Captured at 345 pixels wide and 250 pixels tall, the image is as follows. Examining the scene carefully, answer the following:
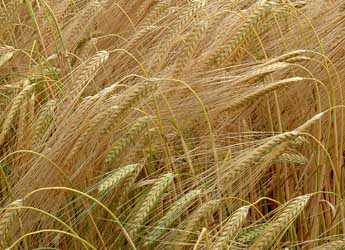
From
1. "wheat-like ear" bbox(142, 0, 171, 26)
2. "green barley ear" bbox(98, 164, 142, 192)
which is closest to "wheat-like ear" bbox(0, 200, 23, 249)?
"green barley ear" bbox(98, 164, 142, 192)

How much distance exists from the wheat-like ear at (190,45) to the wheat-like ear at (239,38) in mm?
47

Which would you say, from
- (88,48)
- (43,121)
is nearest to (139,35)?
(88,48)

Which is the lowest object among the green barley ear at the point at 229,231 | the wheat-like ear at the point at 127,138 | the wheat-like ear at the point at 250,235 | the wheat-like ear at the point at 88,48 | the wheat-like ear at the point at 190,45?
the wheat-like ear at the point at 250,235

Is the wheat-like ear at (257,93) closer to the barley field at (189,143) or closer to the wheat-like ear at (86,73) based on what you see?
the barley field at (189,143)

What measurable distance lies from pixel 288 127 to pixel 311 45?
23 cm

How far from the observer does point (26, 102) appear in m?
2.01

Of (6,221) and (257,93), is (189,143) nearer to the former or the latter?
(257,93)

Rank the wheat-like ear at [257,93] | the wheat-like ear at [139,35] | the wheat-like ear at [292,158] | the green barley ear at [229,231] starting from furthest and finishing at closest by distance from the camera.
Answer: the wheat-like ear at [139,35] < the wheat-like ear at [292,158] < the wheat-like ear at [257,93] < the green barley ear at [229,231]

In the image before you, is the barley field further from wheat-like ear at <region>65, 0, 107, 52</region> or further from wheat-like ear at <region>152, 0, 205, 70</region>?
wheat-like ear at <region>65, 0, 107, 52</region>

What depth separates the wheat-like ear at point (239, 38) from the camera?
1.95 m

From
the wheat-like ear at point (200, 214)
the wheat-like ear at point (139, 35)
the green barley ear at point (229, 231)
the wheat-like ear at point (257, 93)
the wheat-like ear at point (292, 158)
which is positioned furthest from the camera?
the wheat-like ear at point (139, 35)

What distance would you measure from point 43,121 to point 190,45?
1.25ft

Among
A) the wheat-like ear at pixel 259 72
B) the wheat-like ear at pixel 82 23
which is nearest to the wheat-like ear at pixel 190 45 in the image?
the wheat-like ear at pixel 259 72

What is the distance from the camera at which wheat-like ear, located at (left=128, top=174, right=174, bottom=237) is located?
1.70m
